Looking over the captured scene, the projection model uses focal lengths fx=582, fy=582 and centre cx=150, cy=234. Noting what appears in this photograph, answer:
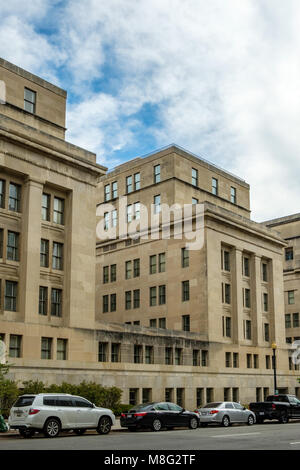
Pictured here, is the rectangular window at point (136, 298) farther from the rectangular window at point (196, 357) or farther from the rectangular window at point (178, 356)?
the rectangular window at point (178, 356)

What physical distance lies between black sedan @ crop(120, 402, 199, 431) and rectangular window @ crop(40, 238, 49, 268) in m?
13.9

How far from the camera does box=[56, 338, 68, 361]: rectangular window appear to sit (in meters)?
37.9

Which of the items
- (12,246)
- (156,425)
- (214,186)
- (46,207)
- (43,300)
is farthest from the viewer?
(214,186)

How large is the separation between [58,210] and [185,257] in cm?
1615

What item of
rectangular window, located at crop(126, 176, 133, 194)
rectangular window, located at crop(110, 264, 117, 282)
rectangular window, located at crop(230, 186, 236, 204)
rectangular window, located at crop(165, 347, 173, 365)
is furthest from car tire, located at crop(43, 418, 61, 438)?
rectangular window, located at crop(230, 186, 236, 204)

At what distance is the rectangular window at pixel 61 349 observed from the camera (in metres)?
37.9

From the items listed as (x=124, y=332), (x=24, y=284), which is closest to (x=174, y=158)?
(x=124, y=332)

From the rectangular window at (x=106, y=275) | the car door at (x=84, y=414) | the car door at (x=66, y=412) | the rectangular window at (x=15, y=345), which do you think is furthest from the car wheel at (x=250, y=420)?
the rectangular window at (x=106, y=275)

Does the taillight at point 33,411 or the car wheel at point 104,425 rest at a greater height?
the taillight at point 33,411

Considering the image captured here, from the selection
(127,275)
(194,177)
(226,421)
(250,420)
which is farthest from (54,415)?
(194,177)

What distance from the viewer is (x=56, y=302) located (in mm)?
39781

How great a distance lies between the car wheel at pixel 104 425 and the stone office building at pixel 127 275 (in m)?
10.3

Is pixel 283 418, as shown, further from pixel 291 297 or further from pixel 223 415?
pixel 291 297
